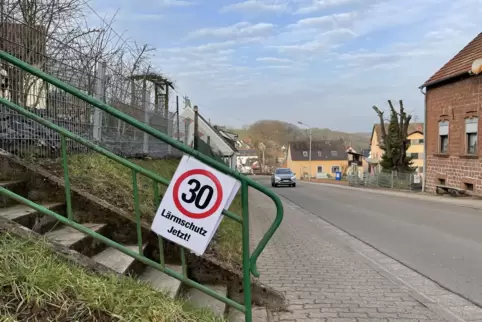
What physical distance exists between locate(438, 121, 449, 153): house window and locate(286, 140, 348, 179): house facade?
206 feet

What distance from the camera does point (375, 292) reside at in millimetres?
5117

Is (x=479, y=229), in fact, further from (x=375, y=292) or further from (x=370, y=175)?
(x=370, y=175)

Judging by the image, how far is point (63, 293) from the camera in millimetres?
2605

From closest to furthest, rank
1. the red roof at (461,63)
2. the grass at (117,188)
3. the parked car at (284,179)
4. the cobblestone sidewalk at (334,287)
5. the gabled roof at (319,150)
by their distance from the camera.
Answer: the cobblestone sidewalk at (334,287) < the grass at (117,188) < the red roof at (461,63) < the parked car at (284,179) < the gabled roof at (319,150)

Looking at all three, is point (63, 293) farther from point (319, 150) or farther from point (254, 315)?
point (319, 150)

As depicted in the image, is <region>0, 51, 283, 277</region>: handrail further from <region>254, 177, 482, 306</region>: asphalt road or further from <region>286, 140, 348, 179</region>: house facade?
<region>286, 140, 348, 179</region>: house facade

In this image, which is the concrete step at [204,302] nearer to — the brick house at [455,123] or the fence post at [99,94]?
the fence post at [99,94]

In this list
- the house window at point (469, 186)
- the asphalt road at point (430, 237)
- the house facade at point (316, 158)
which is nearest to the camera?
the asphalt road at point (430, 237)

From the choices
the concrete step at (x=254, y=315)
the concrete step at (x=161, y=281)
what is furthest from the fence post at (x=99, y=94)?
the concrete step at (x=254, y=315)

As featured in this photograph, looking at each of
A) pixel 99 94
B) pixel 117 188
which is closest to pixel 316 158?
pixel 99 94

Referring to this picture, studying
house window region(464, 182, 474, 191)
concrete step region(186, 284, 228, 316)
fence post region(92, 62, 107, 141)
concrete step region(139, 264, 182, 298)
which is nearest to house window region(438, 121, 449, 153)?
house window region(464, 182, 474, 191)

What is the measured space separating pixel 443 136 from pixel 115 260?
2259 centimetres

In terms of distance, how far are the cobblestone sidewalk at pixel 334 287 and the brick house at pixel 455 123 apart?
14143 mm

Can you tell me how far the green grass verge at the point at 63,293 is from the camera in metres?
2.48
